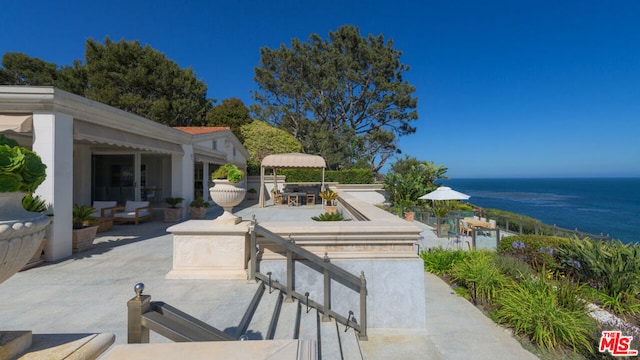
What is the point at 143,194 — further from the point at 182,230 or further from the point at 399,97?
the point at 399,97

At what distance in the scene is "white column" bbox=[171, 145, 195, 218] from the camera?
10.6m

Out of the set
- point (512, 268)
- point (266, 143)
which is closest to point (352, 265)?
point (512, 268)

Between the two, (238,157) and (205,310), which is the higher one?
(238,157)

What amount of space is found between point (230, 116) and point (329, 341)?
2836 cm

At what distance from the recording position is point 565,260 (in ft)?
21.7

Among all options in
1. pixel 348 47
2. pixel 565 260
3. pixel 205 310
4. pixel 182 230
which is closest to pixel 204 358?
pixel 205 310

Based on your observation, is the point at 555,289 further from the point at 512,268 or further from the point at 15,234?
the point at 15,234

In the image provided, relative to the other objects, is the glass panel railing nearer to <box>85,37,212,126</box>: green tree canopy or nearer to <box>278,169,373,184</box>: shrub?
<box>278,169,373,184</box>: shrub

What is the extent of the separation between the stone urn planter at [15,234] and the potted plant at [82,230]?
5.77m

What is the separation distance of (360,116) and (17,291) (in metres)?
29.4

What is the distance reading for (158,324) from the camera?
57.7 inches

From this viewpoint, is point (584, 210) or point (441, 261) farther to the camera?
point (584, 210)

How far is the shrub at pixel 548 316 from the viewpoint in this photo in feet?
13.5

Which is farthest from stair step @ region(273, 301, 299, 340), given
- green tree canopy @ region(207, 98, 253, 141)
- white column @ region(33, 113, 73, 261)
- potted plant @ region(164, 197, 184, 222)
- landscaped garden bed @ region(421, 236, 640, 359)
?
green tree canopy @ region(207, 98, 253, 141)
